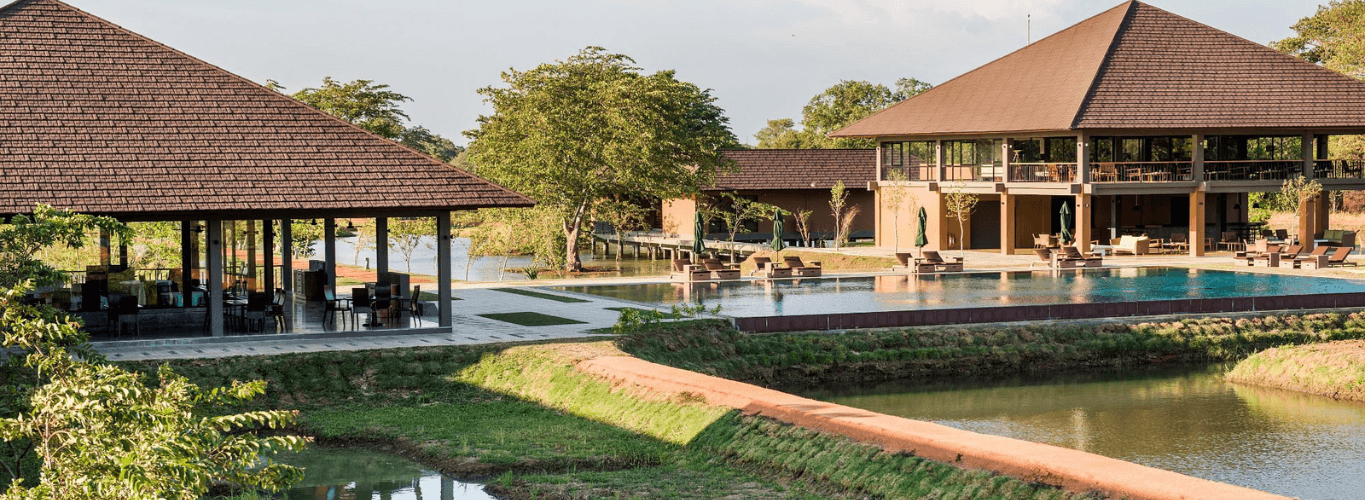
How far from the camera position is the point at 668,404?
60.0 ft

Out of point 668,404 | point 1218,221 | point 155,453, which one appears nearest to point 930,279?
point 1218,221

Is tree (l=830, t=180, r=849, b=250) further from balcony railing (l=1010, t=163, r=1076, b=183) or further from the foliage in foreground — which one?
the foliage in foreground

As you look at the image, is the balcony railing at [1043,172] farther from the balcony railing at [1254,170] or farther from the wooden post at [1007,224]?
the balcony railing at [1254,170]

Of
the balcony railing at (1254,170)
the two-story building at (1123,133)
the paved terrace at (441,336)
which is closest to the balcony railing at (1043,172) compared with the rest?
the two-story building at (1123,133)

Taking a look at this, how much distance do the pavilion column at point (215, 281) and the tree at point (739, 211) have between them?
1158 inches

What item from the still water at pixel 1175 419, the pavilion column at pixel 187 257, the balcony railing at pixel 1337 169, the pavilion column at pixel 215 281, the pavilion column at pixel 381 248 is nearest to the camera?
the still water at pixel 1175 419

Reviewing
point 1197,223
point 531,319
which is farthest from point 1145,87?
point 531,319

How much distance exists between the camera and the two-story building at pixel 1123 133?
138ft

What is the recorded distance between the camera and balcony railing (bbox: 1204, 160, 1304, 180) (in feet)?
142

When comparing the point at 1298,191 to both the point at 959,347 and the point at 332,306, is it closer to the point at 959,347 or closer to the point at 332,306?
the point at 959,347

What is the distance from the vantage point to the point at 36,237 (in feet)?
41.6

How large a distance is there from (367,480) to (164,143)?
8.78 m

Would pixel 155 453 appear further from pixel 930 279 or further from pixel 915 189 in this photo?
pixel 915 189

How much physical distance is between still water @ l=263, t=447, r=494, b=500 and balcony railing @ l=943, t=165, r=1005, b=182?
100 feet
